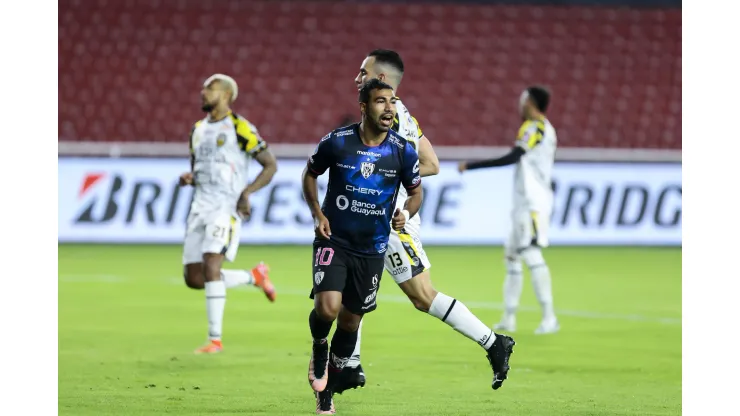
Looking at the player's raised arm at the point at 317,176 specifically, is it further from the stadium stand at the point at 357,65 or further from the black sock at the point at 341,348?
the stadium stand at the point at 357,65

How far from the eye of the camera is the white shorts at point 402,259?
6742mm

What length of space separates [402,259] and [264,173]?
91.3 inches

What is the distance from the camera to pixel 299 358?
838cm

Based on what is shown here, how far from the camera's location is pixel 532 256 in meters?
9.93

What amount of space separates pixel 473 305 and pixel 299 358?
3.46 m

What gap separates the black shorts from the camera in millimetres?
6105

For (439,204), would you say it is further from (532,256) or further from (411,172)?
(411,172)

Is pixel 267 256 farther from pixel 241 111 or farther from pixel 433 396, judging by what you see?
pixel 433 396

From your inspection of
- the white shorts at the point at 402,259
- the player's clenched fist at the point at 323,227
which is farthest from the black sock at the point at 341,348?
the player's clenched fist at the point at 323,227

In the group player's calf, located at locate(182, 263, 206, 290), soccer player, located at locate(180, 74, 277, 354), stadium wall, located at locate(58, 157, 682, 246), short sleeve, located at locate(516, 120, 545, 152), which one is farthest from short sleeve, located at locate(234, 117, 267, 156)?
stadium wall, located at locate(58, 157, 682, 246)

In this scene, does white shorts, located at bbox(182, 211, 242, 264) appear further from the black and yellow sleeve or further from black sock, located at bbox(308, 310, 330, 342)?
black sock, located at bbox(308, 310, 330, 342)

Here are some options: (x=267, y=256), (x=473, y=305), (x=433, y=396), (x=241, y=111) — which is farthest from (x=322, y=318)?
(x=241, y=111)

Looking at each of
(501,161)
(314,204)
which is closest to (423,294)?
(314,204)

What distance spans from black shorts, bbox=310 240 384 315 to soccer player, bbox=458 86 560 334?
11.6 feet
